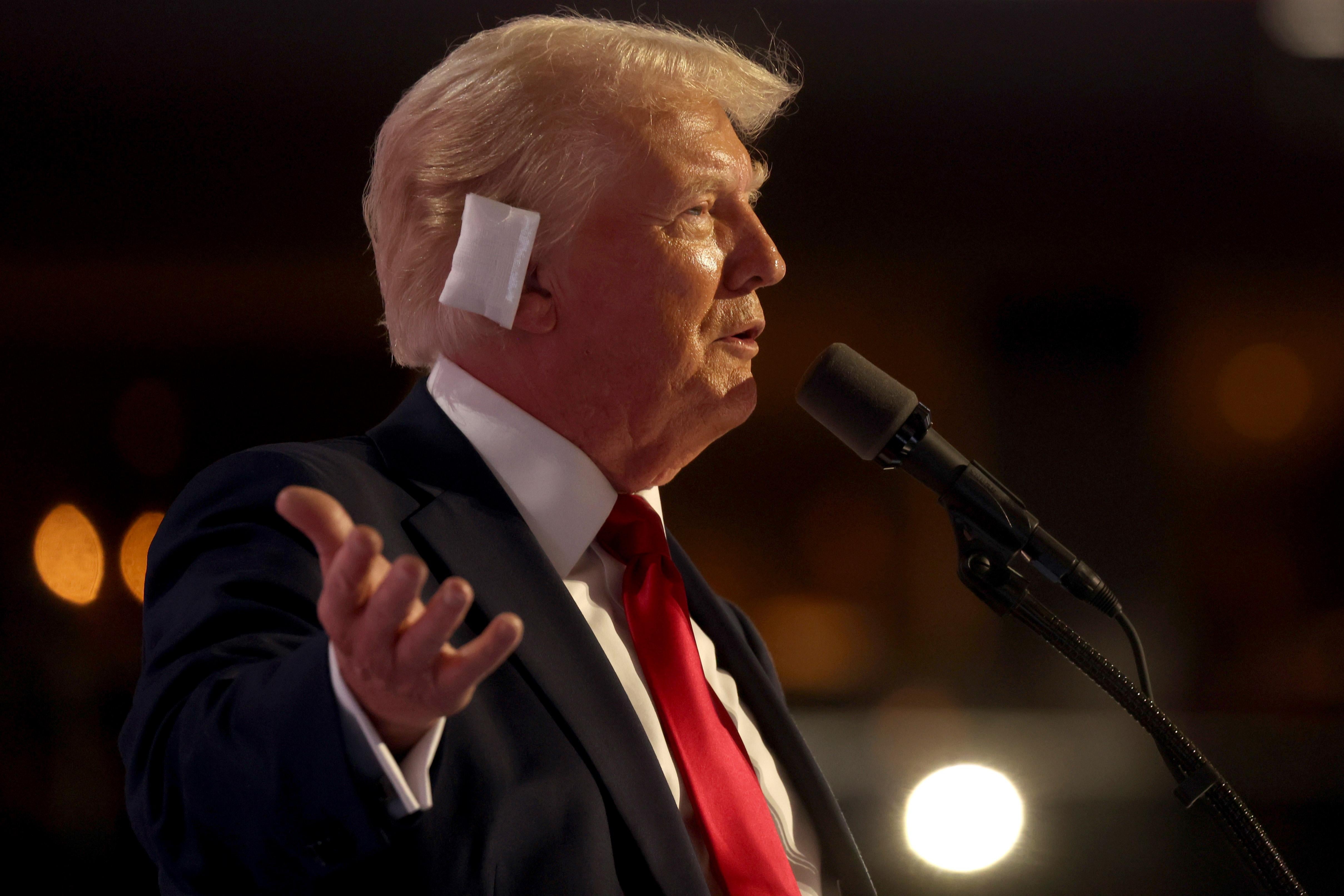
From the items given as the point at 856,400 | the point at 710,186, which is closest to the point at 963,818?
the point at 856,400

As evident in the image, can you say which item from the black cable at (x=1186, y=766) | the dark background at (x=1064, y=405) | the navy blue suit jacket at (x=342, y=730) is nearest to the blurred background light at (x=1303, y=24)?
the dark background at (x=1064, y=405)

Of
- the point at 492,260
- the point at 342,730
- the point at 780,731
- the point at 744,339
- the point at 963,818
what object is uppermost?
the point at 744,339

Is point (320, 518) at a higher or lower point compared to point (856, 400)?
lower

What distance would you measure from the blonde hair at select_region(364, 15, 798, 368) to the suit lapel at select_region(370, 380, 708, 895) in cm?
26

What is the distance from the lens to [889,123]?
2217mm

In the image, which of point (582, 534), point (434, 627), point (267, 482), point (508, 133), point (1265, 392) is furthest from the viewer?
point (1265, 392)

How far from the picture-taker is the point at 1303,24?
2.23 meters

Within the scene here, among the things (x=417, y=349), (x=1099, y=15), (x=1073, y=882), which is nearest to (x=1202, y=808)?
(x=417, y=349)

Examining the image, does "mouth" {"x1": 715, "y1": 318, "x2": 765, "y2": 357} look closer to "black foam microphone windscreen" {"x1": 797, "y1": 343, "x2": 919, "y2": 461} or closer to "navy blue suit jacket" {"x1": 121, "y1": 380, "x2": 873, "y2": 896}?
"black foam microphone windscreen" {"x1": 797, "y1": 343, "x2": 919, "y2": 461}

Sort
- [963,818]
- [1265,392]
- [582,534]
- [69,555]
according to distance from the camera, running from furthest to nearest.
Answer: [1265,392], [963,818], [69,555], [582,534]

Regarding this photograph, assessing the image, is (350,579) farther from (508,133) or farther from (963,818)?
(963,818)

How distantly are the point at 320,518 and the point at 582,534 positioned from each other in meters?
0.64

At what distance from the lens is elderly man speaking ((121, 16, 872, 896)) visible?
0.63 metres

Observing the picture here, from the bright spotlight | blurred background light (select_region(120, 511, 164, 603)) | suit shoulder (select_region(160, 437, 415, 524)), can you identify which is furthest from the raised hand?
the bright spotlight
